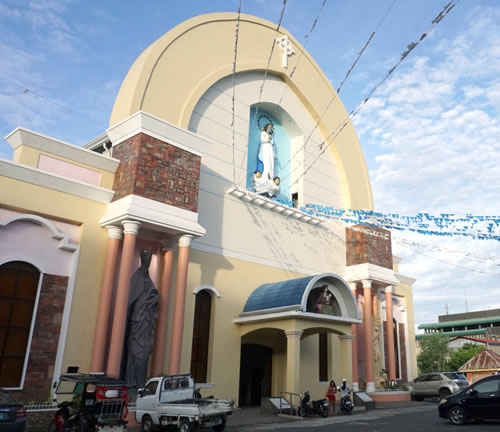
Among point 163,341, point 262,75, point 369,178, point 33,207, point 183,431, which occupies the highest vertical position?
point 262,75

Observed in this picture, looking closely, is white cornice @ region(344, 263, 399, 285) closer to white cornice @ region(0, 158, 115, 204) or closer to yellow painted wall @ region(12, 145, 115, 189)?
white cornice @ region(0, 158, 115, 204)

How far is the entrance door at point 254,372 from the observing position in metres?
20.1

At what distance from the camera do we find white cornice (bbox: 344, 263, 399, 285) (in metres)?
22.8

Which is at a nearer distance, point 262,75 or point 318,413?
point 318,413

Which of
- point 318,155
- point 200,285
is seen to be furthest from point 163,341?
point 318,155

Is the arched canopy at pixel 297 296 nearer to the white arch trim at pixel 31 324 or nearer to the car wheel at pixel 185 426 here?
the car wheel at pixel 185 426

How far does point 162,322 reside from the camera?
15.5m

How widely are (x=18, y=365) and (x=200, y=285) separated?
6324 millimetres

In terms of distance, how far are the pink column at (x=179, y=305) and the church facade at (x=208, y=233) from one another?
0.16ft

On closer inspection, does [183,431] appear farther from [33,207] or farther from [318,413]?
[33,207]

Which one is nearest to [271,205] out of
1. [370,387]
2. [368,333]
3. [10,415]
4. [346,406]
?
[368,333]

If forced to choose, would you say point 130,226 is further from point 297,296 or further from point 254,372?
point 254,372

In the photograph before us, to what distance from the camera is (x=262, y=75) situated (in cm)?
2212

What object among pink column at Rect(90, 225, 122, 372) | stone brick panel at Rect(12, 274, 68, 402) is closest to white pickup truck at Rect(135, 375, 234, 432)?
pink column at Rect(90, 225, 122, 372)
